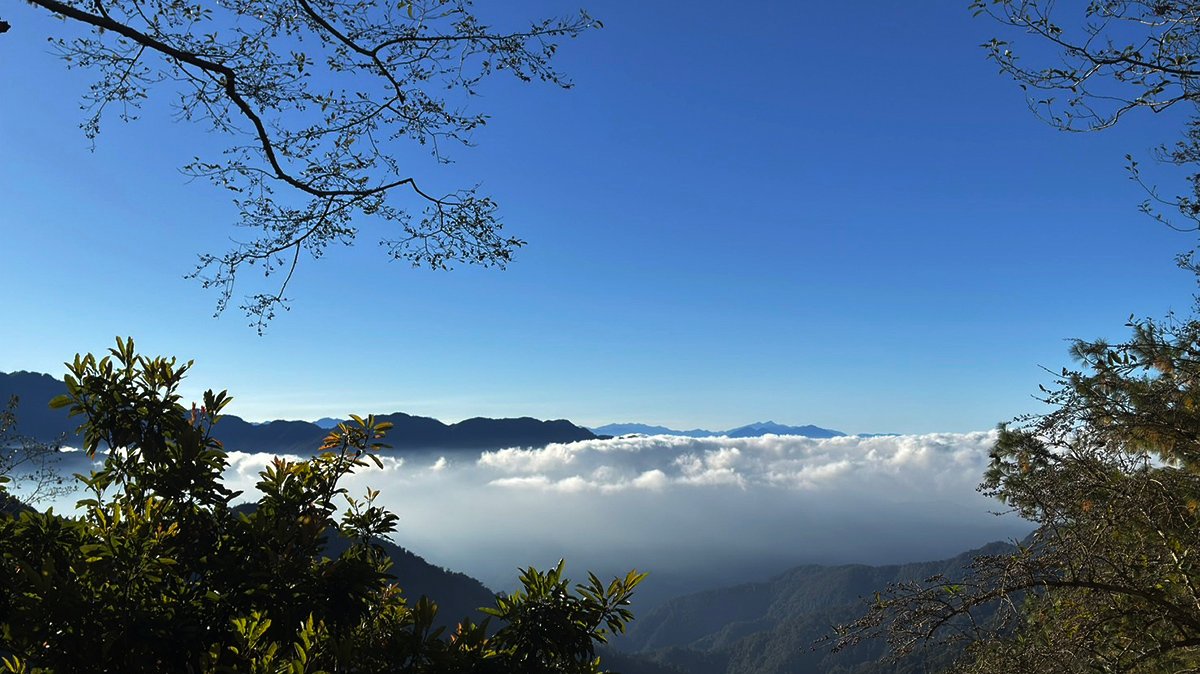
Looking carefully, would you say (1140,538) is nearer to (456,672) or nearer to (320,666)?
(456,672)

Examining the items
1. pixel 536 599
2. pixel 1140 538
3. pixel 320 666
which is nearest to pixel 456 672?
pixel 536 599

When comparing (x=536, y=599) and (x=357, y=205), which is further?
(x=357, y=205)

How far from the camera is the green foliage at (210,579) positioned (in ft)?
10.3

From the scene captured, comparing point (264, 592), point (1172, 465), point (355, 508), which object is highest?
point (1172, 465)

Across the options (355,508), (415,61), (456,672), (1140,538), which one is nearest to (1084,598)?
(1140,538)

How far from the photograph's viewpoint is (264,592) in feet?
12.1

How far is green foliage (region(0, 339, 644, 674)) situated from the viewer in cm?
314

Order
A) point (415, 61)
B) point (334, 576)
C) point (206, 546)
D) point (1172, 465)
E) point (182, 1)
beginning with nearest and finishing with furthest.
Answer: point (334, 576) → point (206, 546) → point (182, 1) → point (415, 61) → point (1172, 465)

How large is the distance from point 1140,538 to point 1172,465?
3044mm

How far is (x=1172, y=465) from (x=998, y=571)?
4.80 metres

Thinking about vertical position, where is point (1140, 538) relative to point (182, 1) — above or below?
below

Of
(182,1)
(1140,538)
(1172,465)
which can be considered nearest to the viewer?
(182,1)

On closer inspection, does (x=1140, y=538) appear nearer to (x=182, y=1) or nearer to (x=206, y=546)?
(x=206, y=546)

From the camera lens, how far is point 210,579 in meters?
3.77
